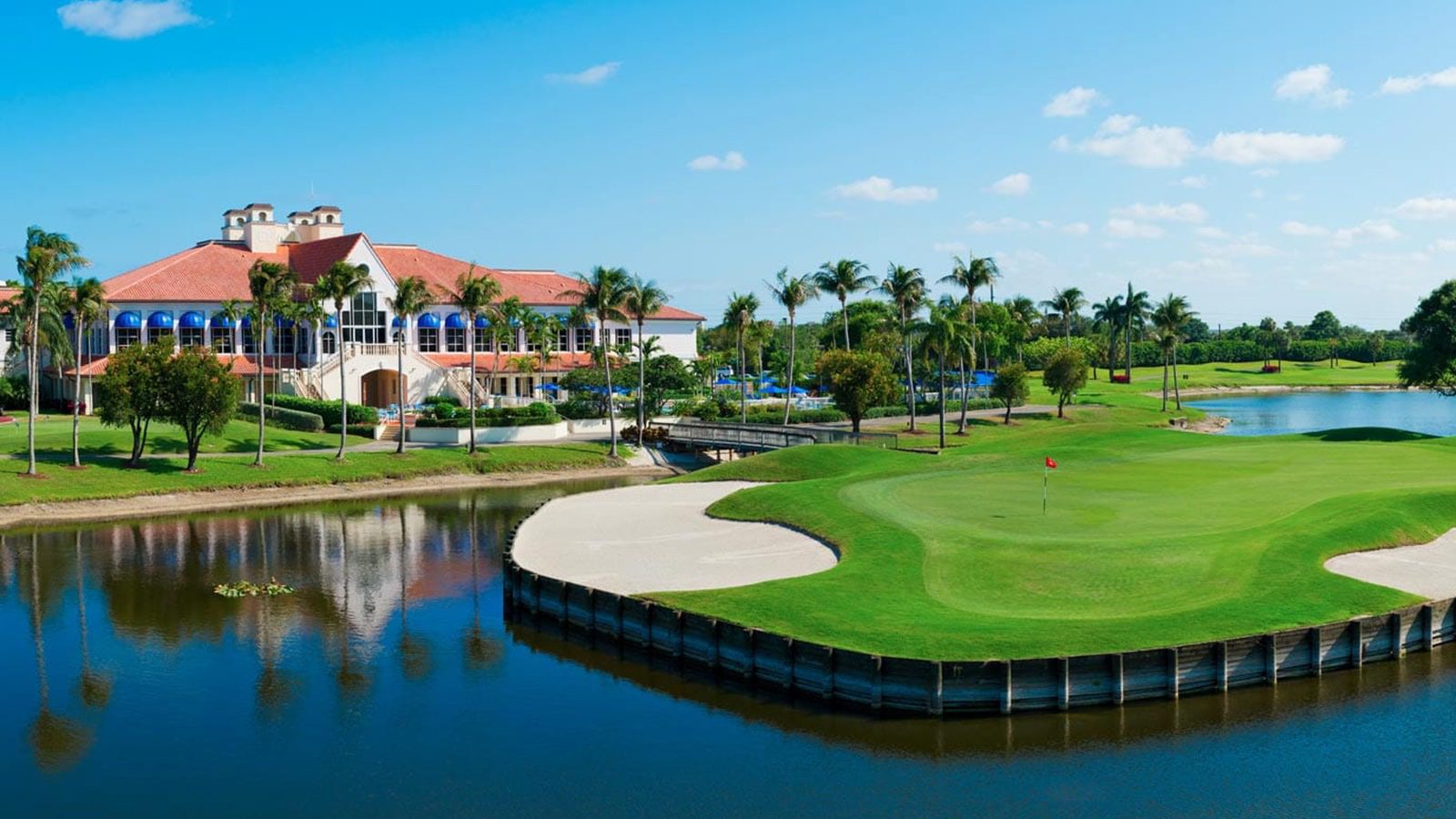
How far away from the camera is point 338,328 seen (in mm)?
101062

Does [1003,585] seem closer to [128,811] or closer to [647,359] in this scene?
[128,811]

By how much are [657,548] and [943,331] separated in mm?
44459

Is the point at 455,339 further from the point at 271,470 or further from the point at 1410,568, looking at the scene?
the point at 1410,568

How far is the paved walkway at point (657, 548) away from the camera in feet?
143

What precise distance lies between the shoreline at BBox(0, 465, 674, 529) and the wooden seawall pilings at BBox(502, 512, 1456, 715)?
37.8m

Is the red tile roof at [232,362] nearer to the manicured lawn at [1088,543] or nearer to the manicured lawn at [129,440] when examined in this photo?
the manicured lawn at [129,440]

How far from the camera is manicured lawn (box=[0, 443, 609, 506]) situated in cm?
6738

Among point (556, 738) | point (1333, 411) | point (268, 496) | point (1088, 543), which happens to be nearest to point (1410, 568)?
point (1088, 543)

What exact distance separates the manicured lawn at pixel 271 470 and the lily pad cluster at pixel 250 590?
22.3m

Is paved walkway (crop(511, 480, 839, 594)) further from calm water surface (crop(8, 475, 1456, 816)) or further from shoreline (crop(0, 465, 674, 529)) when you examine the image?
shoreline (crop(0, 465, 674, 529))

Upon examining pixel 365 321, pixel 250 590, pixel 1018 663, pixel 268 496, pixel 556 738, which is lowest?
pixel 556 738

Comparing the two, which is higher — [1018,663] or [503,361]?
[503,361]

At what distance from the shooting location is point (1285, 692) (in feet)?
112

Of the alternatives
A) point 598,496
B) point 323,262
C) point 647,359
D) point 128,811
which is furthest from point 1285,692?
point 323,262
